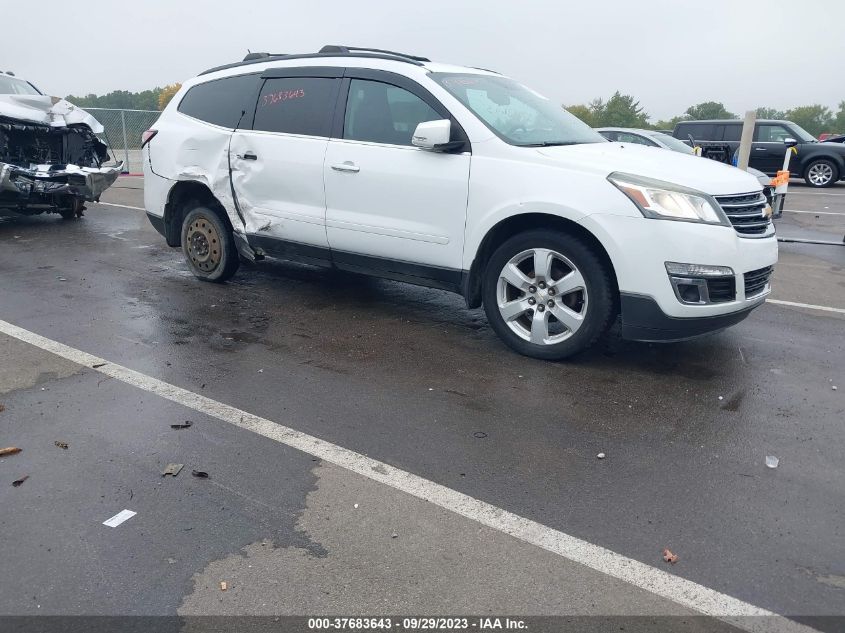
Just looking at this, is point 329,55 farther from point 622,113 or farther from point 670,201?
point 622,113

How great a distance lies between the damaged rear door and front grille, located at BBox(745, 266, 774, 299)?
120 inches

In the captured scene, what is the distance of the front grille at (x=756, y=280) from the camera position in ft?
14.8

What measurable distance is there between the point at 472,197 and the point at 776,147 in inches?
693

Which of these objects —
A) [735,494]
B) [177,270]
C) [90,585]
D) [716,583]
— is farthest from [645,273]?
[177,270]

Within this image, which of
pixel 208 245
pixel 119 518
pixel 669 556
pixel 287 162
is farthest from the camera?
pixel 208 245

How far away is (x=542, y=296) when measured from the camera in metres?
4.74

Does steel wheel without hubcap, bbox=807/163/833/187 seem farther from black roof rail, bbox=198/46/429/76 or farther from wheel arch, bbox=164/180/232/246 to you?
wheel arch, bbox=164/180/232/246

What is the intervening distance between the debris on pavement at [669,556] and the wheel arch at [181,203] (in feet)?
15.9

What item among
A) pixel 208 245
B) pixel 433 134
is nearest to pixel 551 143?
pixel 433 134

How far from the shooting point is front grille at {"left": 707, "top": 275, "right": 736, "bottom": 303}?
14.2 ft

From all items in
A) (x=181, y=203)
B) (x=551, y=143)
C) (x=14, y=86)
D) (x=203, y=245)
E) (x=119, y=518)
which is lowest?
(x=119, y=518)

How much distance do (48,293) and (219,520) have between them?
4.42 metres

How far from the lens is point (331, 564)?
2.68m

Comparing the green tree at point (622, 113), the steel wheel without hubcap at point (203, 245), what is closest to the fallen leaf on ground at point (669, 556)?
the steel wheel without hubcap at point (203, 245)
